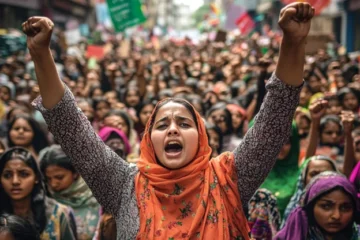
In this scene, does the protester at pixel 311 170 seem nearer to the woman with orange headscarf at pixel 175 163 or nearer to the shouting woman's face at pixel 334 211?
the shouting woman's face at pixel 334 211

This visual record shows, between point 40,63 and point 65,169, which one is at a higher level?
point 40,63

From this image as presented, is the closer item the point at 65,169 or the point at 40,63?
the point at 40,63

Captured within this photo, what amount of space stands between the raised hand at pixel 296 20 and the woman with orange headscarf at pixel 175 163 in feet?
0.08

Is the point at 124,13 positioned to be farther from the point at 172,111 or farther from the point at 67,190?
the point at 172,111

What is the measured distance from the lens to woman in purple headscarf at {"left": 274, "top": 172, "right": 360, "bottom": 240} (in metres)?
3.17

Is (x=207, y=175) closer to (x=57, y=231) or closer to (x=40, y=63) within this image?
(x=40, y=63)

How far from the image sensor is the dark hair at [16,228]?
2915 millimetres

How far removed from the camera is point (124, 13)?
445 inches

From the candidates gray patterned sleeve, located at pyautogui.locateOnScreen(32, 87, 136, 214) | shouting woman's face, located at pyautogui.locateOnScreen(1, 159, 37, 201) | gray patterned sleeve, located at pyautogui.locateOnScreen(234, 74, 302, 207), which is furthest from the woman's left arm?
shouting woman's face, located at pyautogui.locateOnScreen(1, 159, 37, 201)

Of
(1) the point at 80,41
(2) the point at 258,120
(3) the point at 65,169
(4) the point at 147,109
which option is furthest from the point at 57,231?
(1) the point at 80,41

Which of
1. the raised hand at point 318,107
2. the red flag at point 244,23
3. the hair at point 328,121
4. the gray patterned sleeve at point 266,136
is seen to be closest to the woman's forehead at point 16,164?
the gray patterned sleeve at point 266,136

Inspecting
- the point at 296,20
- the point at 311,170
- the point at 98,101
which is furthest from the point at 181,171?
the point at 98,101

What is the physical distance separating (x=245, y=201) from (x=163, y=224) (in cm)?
32

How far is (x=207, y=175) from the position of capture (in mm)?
2285
